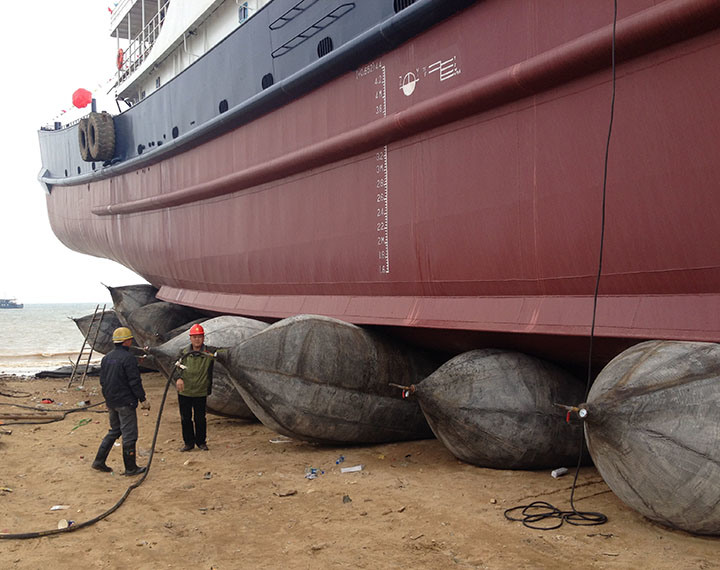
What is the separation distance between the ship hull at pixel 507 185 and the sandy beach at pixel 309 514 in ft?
3.45

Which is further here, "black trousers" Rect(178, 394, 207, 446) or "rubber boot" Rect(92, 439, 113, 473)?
"black trousers" Rect(178, 394, 207, 446)

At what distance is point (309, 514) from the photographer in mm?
4234

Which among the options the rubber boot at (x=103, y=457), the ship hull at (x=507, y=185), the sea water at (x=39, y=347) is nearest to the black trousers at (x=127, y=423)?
the rubber boot at (x=103, y=457)

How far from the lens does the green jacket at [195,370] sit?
621 centimetres

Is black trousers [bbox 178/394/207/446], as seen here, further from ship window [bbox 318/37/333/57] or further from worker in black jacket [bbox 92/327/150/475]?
ship window [bbox 318/37/333/57]

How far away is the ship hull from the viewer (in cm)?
384

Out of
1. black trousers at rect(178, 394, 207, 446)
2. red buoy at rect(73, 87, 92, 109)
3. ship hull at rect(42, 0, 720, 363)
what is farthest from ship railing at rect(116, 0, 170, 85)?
black trousers at rect(178, 394, 207, 446)

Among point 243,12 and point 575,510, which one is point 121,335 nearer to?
point 575,510

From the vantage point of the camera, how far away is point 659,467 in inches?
133

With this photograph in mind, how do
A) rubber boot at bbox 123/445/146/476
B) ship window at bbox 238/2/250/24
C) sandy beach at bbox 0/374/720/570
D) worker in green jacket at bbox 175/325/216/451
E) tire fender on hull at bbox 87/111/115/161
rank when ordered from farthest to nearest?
tire fender on hull at bbox 87/111/115/161, ship window at bbox 238/2/250/24, worker in green jacket at bbox 175/325/216/451, rubber boot at bbox 123/445/146/476, sandy beach at bbox 0/374/720/570

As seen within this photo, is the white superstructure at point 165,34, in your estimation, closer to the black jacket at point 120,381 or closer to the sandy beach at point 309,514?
the black jacket at point 120,381

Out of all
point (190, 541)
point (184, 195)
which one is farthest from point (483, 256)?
point (184, 195)

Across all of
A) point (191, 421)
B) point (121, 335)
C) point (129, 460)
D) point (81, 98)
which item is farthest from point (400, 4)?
point (81, 98)

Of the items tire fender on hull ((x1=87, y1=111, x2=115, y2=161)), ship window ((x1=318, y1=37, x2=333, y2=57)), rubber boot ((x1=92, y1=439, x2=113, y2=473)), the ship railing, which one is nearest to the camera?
rubber boot ((x1=92, y1=439, x2=113, y2=473))
